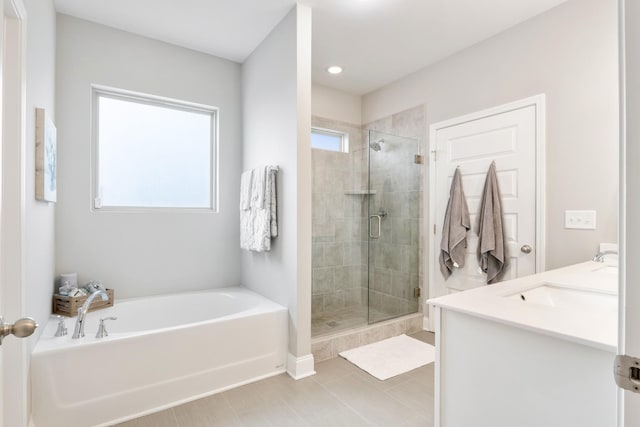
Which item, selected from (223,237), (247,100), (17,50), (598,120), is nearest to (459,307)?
(598,120)

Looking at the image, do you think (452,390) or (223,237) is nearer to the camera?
(452,390)

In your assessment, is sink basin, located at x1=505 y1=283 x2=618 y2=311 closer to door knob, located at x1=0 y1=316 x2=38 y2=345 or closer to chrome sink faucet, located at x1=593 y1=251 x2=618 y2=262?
chrome sink faucet, located at x1=593 y1=251 x2=618 y2=262

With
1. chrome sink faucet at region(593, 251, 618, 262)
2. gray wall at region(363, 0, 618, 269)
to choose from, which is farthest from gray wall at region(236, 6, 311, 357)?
chrome sink faucet at region(593, 251, 618, 262)

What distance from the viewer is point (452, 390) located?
4.11 ft

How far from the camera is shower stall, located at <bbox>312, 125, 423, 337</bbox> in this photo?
10.5ft

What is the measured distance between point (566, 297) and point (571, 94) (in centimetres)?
149

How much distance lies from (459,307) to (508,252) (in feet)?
5.39

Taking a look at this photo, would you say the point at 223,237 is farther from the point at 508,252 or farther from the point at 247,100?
the point at 508,252

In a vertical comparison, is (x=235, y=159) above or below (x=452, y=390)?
above

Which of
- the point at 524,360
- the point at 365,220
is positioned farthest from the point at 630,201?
the point at 365,220

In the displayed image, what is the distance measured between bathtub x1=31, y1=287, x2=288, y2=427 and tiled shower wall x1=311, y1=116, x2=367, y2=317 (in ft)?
3.56

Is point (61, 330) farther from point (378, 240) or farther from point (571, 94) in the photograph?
point (571, 94)

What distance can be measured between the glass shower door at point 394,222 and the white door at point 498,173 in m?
0.20

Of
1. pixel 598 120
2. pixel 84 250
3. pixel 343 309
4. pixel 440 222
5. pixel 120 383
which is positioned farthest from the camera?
pixel 343 309
